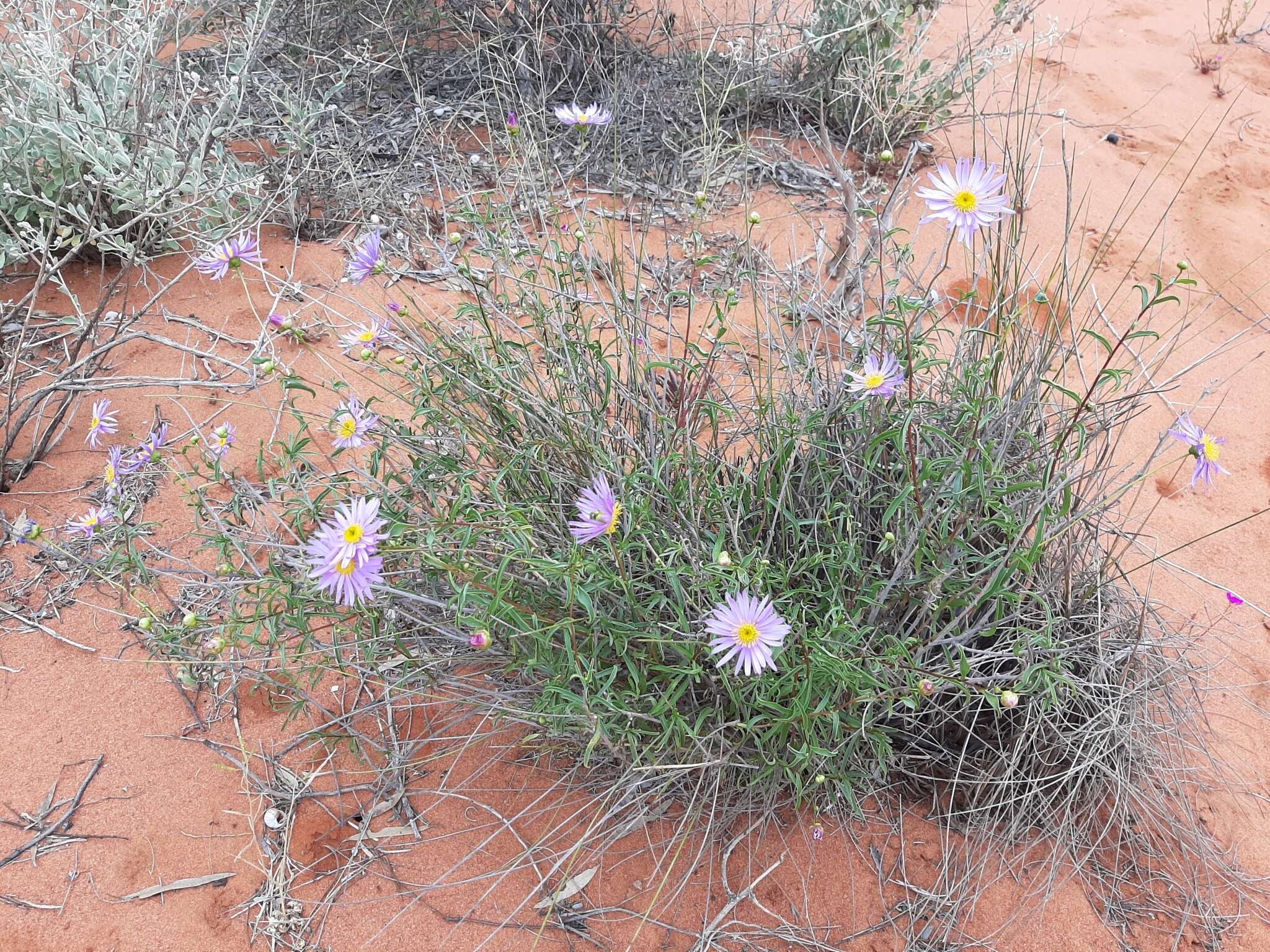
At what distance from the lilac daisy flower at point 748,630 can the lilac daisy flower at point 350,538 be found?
0.51 metres

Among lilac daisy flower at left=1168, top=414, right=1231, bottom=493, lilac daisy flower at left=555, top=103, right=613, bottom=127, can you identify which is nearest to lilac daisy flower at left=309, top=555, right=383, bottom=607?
lilac daisy flower at left=555, top=103, right=613, bottom=127

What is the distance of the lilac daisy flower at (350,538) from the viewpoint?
123 cm

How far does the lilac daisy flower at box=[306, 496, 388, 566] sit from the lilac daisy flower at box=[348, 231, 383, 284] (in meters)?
0.54

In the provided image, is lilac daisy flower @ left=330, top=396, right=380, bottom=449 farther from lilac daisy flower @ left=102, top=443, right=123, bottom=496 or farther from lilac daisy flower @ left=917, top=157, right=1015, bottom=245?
lilac daisy flower @ left=917, top=157, right=1015, bottom=245

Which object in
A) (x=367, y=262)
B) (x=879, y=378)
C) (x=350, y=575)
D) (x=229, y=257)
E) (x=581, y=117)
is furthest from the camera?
(x=581, y=117)

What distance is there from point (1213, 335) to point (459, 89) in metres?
3.44

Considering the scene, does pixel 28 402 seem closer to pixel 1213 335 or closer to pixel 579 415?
pixel 579 415

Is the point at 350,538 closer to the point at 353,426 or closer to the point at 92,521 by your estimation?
the point at 353,426

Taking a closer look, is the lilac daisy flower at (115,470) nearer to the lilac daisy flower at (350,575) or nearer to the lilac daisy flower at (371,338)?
the lilac daisy flower at (371,338)

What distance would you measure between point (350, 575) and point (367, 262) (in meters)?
0.74

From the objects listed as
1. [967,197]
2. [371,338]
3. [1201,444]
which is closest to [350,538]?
[371,338]

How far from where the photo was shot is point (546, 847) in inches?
63.0

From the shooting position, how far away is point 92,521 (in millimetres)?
1732

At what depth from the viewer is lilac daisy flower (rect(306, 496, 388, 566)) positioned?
1.23m
